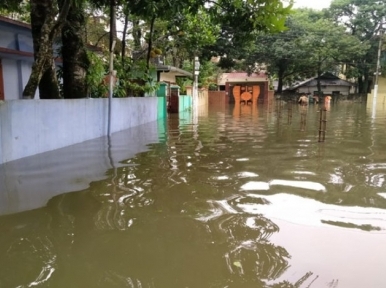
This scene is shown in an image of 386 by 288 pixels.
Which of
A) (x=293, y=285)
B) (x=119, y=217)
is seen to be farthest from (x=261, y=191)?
(x=293, y=285)

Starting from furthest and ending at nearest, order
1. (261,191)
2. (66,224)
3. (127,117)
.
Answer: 1. (127,117)
2. (261,191)
3. (66,224)

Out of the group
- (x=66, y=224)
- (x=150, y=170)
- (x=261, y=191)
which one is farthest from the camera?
(x=150, y=170)

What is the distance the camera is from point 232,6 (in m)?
8.84

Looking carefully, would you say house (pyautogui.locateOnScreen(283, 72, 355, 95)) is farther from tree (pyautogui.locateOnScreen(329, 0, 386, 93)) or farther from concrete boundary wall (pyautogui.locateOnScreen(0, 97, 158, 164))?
concrete boundary wall (pyautogui.locateOnScreen(0, 97, 158, 164))

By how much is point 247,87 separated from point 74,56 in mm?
38403

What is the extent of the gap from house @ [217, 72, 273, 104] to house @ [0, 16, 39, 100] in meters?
34.0

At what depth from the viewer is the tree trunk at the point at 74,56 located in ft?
34.2

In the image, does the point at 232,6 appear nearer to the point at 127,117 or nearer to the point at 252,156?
the point at 252,156

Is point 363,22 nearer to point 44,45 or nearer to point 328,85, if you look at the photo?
point 328,85

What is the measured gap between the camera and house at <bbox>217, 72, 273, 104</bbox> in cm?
4641

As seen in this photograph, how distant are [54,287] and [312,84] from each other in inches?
2180

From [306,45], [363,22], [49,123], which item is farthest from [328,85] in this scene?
[49,123]

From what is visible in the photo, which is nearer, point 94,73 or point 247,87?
point 94,73

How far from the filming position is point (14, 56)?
1293cm
